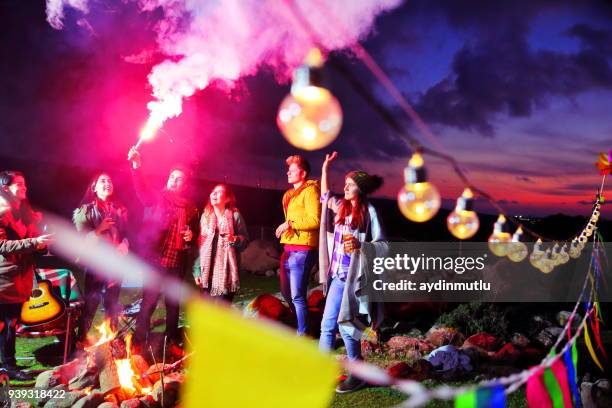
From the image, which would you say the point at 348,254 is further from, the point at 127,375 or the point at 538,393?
the point at 127,375

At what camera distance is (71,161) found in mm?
7121

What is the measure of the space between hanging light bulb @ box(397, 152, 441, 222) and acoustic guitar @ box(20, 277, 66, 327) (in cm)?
366

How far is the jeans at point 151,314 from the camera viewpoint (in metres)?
4.77

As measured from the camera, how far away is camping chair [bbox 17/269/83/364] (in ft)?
15.6

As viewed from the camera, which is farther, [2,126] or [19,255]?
[2,126]

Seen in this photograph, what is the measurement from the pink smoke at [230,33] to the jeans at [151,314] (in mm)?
2328

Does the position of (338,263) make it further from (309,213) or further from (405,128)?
(405,128)

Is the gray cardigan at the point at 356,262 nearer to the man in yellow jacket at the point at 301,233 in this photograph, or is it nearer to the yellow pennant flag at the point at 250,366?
the man in yellow jacket at the point at 301,233

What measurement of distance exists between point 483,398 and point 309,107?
215cm

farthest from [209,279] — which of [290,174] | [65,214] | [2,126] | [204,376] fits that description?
[2,126]

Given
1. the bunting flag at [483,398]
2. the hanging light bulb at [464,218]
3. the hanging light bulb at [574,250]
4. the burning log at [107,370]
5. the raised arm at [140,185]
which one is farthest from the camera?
the hanging light bulb at [574,250]

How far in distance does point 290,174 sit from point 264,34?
234cm

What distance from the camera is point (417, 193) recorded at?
396 cm

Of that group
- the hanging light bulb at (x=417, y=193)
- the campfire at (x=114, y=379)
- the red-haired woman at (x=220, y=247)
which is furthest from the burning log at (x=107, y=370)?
the hanging light bulb at (x=417, y=193)
